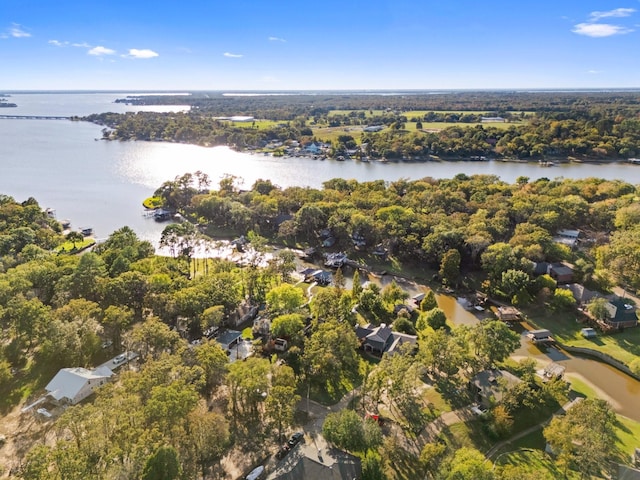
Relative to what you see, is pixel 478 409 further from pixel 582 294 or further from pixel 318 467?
pixel 582 294

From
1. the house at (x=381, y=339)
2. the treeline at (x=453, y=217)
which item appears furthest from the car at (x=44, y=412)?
the treeline at (x=453, y=217)

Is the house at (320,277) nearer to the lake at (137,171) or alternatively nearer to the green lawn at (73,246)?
the lake at (137,171)

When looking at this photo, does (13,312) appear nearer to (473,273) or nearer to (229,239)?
(229,239)

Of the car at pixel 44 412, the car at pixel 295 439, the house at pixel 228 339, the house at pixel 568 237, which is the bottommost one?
the car at pixel 295 439

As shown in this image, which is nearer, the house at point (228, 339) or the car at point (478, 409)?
the car at point (478, 409)

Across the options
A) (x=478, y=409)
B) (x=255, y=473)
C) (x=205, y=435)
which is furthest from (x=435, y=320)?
(x=205, y=435)

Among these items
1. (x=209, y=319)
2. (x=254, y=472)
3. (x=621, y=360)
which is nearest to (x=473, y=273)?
(x=621, y=360)
